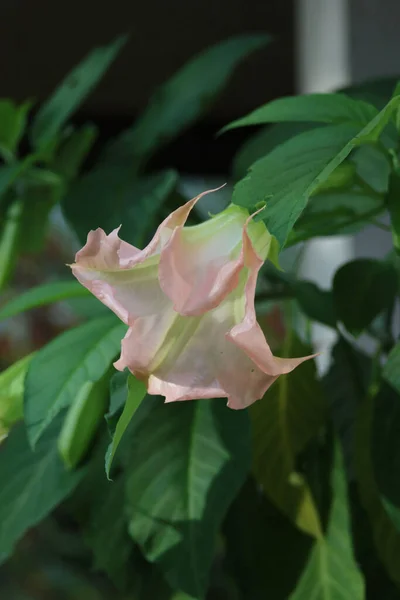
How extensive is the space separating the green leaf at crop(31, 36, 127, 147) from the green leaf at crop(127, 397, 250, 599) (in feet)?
0.70

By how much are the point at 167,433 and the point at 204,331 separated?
138 millimetres

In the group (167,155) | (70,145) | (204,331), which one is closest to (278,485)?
(204,331)

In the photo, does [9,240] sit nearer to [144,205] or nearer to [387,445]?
[144,205]

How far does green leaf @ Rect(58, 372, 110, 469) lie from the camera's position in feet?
0.94

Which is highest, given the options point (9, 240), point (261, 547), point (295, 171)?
point (295, 171)

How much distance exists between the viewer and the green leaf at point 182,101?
0.43 m

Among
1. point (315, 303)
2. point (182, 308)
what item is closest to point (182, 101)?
point (315, 303)

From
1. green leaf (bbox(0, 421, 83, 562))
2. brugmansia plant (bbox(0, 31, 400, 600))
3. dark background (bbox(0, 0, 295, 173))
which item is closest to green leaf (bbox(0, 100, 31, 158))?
brugmansia plant (bbox(0, 31, 400, 600))

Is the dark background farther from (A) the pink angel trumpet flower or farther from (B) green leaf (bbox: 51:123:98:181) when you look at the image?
(A) the pink angel trumpet flower

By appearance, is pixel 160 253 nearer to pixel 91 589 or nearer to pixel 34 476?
pixel 34 476

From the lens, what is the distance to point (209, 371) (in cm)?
19

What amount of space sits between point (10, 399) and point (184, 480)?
88 mm

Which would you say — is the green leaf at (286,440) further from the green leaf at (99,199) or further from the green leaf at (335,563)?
the green leaf at (99,199)

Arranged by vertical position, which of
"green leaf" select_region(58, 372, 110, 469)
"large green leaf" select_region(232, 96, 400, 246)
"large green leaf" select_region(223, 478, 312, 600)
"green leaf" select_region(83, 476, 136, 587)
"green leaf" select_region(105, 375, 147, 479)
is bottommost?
"large green leaf" select_region(223, 478, 312, 600)
